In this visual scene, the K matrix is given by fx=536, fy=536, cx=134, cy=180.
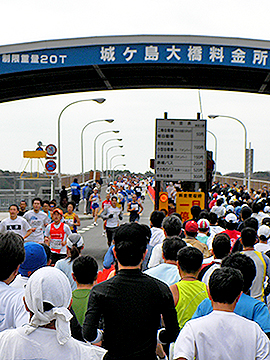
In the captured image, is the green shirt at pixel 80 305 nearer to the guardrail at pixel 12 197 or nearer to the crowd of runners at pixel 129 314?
the crowd of runners at pixel 129 314

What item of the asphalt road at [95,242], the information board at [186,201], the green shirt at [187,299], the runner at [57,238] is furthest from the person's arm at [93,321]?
the information board at [186,201]

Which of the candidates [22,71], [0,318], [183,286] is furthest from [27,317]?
[22,71]

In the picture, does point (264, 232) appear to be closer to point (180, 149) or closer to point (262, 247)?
point (262, 247)

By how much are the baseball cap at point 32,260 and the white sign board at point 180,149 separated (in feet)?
35.4

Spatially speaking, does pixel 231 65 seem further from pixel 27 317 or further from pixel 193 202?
pixel 27 317

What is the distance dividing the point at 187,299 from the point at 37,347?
1969 mm

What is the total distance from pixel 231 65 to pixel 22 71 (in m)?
5.29

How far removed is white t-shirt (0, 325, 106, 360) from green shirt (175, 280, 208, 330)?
5.80ft

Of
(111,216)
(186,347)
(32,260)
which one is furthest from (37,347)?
(111,216)

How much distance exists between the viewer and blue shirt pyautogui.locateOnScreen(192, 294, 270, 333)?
371 centimetres

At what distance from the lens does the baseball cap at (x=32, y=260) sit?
4.48 m

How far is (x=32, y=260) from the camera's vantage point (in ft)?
14.8

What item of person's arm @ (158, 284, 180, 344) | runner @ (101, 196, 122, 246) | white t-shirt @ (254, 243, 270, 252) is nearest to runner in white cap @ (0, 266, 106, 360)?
person's arm @ (158, 284, 180, 344)

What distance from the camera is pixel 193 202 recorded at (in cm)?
1499
